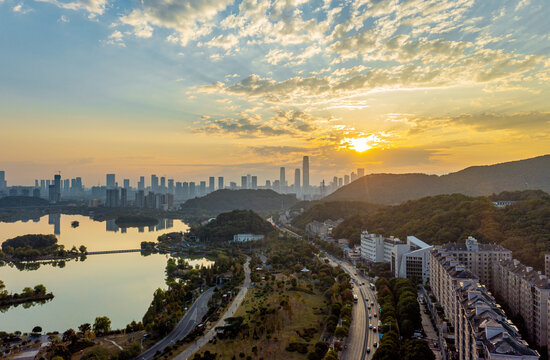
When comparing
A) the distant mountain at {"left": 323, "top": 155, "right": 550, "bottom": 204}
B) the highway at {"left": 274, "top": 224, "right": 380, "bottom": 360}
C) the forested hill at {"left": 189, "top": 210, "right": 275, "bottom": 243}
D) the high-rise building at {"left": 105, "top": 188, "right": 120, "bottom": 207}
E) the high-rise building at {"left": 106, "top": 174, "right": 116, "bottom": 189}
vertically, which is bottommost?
the highway at {"left": 274, "top": 224, "right": 380, "bottom": 360}

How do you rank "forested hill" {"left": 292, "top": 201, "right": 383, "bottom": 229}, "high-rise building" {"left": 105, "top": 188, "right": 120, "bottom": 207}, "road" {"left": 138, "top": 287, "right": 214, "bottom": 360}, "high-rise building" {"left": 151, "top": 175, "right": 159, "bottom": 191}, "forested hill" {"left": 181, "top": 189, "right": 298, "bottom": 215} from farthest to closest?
"high-rise building" {"left": 151, "top": 175, "right": 159, "bottom": 191}, "forested hill" {"left": 181, "top": 189, "right": 298, "bottom": 215}, "high-rise building" {"left": 105, "top": 188, "right": 120, "bottom": 207}, "forested hill" {"left": 292, "top": 201, "right": 383, "bottom": 229}, "road" {"left": 138, "top": 287, "right": 214, "bottom": 360}

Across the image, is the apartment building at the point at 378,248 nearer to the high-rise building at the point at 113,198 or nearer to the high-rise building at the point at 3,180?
the high-rise building at the point at 113,198

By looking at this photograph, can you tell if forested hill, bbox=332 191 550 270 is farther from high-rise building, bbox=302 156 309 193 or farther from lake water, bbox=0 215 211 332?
high-rise building, bbox=302 156 309 193

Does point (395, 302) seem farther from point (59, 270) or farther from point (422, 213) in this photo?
point (59, 270)

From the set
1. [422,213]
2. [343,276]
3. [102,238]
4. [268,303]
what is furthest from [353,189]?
[268,303]

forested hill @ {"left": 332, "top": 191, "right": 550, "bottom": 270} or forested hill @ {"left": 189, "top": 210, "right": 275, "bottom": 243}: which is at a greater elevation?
forested hill @ {"left": 332, "top": 191, "right": 550, "bottom": 270}

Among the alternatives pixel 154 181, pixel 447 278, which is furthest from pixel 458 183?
pixel 154 181

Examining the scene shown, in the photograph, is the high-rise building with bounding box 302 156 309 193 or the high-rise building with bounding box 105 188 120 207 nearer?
the high-rise building with bounding box 105 188 120 207

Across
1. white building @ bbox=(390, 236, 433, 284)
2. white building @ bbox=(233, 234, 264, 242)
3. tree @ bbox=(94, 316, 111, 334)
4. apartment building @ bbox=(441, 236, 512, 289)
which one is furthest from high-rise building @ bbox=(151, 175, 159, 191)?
apartment building @ bbox=(441, 236, 512, 289)
